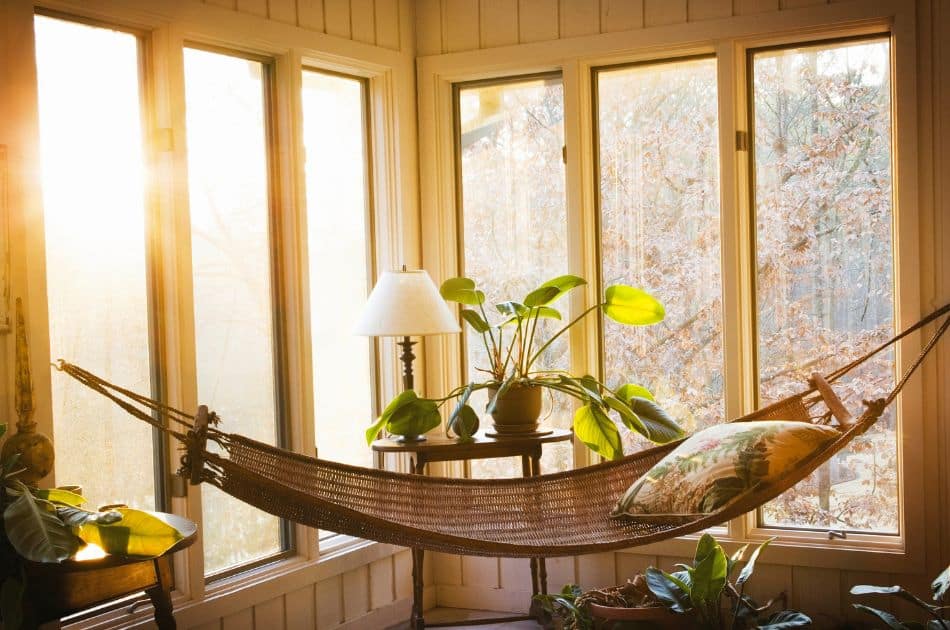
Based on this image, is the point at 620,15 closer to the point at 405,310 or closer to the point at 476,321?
the point at 476,321

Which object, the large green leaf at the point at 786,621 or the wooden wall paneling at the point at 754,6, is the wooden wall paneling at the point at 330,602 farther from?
the wooden wall paneling at the point at 754,6

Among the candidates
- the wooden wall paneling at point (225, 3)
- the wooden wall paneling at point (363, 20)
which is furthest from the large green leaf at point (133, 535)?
the wooden wall paneling at point (363, 20)

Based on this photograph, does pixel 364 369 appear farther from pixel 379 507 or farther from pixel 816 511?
pixel 816 511

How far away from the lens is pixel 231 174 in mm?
3594

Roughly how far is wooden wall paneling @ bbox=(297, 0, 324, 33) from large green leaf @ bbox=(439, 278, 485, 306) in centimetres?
102

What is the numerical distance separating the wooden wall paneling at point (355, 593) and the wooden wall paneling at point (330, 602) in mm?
27

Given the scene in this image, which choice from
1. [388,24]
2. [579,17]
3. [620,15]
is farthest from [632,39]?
[388,24]

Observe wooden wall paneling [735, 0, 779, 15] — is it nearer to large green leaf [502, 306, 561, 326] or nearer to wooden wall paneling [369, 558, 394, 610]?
large green leaf [502, 306, 561, 326]

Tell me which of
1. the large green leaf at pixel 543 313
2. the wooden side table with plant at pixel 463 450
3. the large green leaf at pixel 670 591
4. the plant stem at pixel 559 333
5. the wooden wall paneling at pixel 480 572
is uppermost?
the large green leaf at pixel 543 313

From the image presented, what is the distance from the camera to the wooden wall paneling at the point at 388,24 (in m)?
4.11

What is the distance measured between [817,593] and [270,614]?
6.22 ft

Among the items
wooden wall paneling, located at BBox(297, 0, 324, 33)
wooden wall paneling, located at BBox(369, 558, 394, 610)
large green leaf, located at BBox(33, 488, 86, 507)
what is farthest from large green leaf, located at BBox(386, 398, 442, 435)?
wooden wall paneling, located at BBox(297, 0, 324, 33)

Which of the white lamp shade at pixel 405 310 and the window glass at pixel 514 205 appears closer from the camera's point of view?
the white lamp shade at pixel 405 310

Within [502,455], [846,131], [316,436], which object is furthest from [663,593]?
[846,131]
